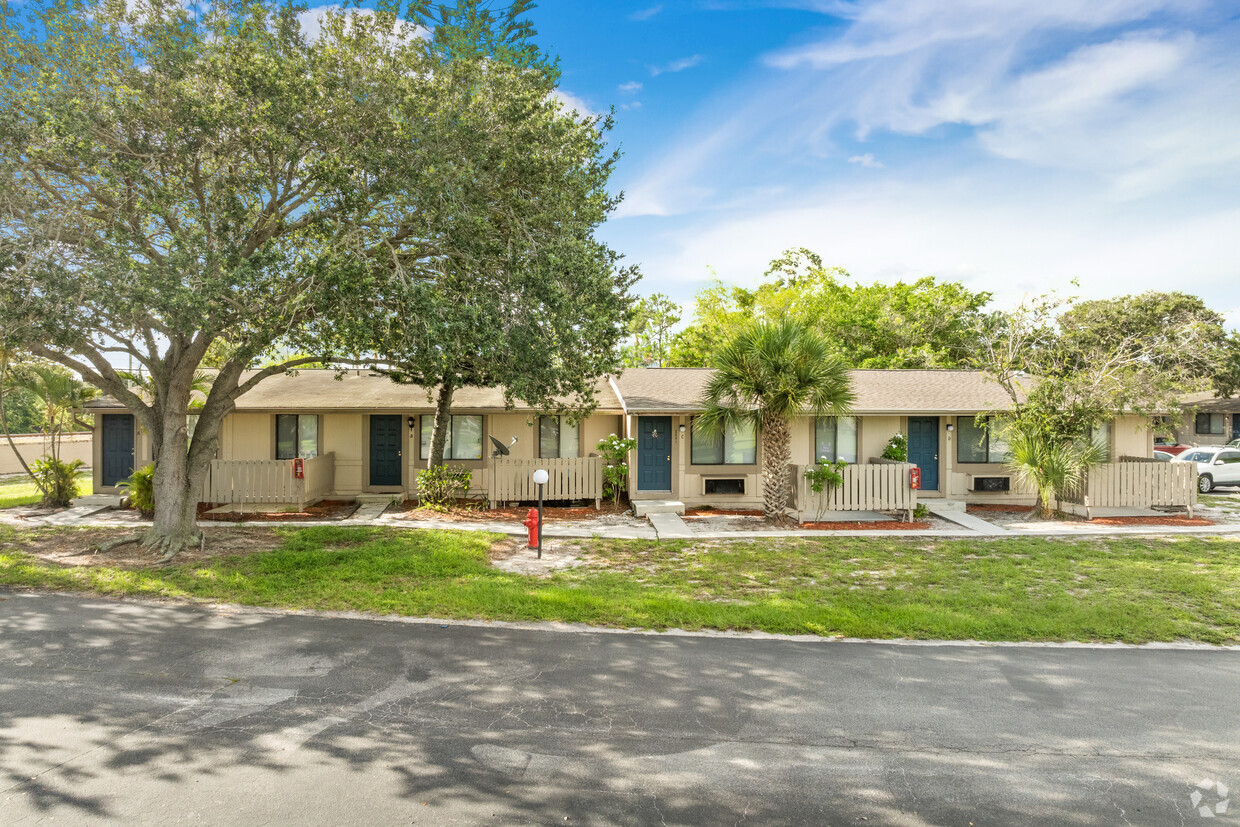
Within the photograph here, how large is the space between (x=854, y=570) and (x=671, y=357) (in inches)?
1054

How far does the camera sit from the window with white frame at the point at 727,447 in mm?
16031

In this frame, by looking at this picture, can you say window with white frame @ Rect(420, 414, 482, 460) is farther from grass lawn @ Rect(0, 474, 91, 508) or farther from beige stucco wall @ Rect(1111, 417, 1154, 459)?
beige stucco wall @ Rect(1111, 417, 1154, 459)

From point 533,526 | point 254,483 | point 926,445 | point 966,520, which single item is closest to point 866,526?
point 966,520

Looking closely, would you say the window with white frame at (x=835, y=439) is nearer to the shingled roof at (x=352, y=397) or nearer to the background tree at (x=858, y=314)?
the shingled roof at (x=352, y=397)

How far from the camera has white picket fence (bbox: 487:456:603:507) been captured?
50.3 feet

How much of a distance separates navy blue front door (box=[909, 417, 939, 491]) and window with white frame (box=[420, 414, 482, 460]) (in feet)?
37.0

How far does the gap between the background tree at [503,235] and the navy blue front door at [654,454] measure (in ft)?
16.8

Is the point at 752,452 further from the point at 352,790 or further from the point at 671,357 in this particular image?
the point at 671,357

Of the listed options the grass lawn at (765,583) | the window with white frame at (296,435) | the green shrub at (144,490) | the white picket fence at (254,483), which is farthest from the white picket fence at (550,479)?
the green shrub at (144,490)

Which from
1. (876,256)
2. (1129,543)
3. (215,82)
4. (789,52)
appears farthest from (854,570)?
(876,256)

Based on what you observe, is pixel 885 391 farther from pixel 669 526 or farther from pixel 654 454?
pixel 669 526

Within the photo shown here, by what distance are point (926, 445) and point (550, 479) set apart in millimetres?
9656

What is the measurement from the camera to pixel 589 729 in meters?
4.84

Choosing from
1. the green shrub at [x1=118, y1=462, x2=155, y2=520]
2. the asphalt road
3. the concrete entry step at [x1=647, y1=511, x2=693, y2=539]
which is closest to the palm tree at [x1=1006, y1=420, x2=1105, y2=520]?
the concrete entry step at [x1=647, y1=511, x2=693, y2=539]
